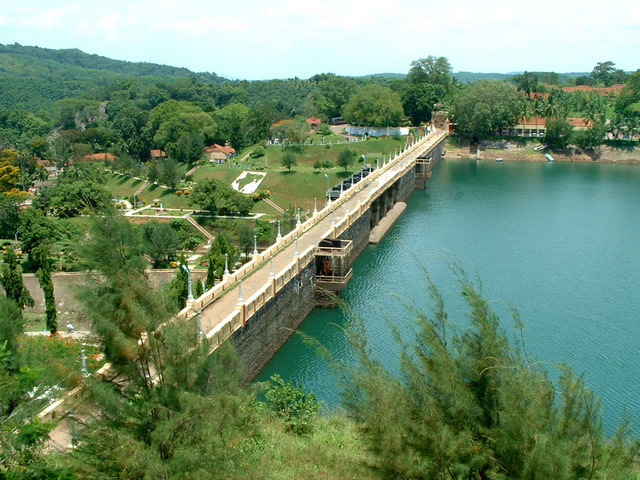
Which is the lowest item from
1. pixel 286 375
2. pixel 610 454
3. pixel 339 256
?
pixel 286 375

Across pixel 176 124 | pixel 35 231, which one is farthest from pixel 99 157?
pixel 35 231

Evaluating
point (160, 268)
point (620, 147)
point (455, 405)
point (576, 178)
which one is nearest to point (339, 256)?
point (160, 268)

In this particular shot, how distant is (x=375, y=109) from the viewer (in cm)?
9688

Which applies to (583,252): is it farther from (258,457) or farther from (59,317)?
(258,457)

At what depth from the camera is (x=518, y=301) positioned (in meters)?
38.2

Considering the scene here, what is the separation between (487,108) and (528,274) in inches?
2417

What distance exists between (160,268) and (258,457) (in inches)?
1277

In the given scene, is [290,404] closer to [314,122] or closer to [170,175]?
[170,175]

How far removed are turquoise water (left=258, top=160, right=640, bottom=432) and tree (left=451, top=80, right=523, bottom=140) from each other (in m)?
22.3

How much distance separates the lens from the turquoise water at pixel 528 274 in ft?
99.4

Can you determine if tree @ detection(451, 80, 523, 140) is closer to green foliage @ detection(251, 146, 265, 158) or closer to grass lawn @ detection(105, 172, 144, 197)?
green foliage @ detection(251, 146, 265, 158)

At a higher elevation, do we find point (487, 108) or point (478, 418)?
point (487, 108)

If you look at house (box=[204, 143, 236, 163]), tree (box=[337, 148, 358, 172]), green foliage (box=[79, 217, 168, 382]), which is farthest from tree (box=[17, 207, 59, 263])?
house (box=[204, 143, 236, 163])

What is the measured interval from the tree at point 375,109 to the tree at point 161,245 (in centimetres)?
5714
